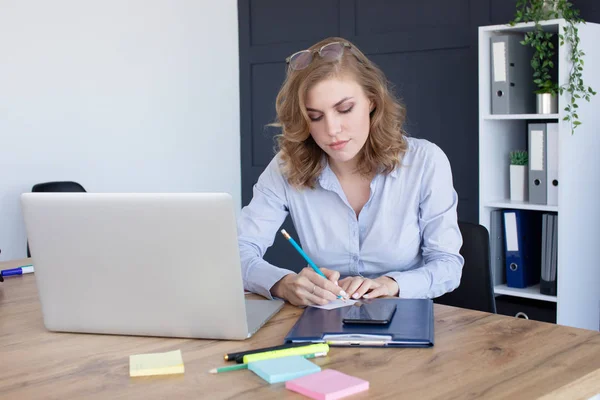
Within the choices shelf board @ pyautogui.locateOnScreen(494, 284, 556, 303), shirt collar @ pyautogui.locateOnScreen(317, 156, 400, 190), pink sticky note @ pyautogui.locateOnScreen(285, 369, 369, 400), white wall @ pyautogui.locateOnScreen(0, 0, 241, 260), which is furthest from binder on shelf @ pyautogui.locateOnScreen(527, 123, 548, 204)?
pink sticky note @ pyautogui.locateOnScreen(285, 369, 369, 400)

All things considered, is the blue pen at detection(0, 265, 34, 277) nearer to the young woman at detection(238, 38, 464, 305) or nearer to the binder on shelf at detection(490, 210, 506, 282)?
the young woman at detection(238, 38, 464, 305)

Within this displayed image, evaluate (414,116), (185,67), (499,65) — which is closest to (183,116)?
(185,67)

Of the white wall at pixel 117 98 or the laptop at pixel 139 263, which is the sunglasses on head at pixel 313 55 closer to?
the laptop at pixel 139 263

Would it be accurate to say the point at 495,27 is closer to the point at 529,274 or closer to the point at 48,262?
the point at 529,274

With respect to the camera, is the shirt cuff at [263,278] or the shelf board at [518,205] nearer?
the shirt cuff at [263,278]

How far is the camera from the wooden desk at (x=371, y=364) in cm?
112

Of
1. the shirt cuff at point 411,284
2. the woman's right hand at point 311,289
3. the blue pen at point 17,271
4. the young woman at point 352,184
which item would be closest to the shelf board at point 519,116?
the young woman at point 352,184

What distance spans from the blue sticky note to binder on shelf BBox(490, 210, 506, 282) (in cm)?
236

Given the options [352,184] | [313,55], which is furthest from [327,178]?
[313,55]

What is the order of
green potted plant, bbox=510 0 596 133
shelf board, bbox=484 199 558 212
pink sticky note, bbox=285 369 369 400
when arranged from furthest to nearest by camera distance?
shelf board, bbox=484 199 558 212 < green potted plant, bbox=510 0 596 133 < pink sticky note, bbox=285 369 369 400

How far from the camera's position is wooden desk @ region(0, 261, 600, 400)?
1.12 meters

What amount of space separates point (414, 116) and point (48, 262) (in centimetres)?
291

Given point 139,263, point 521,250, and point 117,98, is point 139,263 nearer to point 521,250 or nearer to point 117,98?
point 521,250

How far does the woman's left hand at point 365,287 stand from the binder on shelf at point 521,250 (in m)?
1.79
